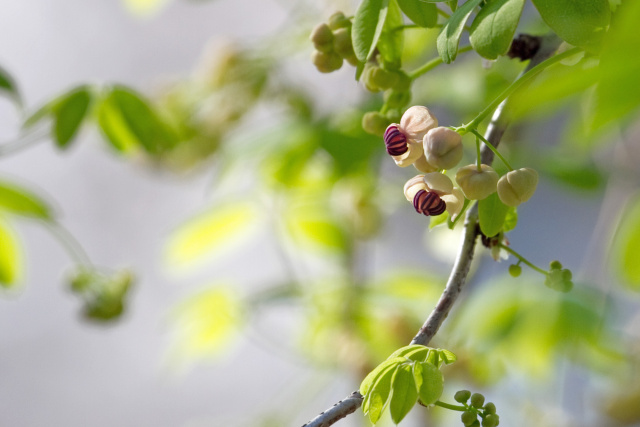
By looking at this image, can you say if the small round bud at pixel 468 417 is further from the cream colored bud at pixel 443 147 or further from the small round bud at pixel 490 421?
the cream colored bud at pixel 443 147

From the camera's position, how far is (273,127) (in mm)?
1196

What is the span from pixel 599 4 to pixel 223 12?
6.86 feet

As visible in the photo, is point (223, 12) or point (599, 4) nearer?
point (599, 4)

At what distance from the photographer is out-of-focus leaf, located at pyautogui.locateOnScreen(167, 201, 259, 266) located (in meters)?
1.45

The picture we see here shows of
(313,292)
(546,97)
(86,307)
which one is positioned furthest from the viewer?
(313,292)

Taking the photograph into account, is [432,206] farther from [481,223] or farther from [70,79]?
[70,79]

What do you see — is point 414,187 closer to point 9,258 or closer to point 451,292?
point 451,292

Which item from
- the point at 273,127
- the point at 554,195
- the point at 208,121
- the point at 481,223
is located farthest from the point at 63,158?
the point at 481,223

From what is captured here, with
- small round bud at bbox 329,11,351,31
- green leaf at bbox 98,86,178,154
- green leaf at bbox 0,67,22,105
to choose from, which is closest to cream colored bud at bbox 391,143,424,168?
small round bud at bbox 329,11,351,31

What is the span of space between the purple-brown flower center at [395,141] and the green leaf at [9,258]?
0.67 meters

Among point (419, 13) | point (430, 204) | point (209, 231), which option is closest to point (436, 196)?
point (430, 204)

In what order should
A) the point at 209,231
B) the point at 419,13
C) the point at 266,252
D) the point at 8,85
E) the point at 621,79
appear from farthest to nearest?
the point at 266,252 < the point at 209,231 < the point at 8,85 < the point at 419,13 < the point at 621,79

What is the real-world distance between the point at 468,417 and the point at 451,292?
0.06 metres

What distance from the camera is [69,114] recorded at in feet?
2.93
